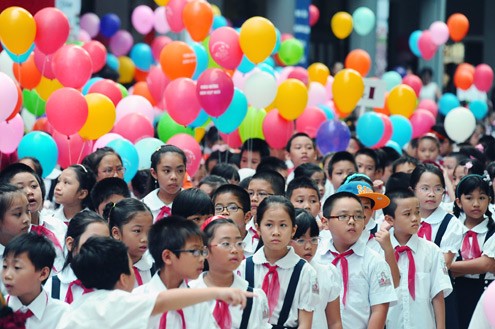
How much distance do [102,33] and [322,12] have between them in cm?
899

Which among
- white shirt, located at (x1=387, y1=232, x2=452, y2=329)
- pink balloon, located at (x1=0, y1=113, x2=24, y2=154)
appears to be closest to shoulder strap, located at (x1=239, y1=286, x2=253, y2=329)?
white shirt, located at (x1=387, y1=232, x2=452, y2=329)

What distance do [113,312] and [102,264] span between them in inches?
9.2

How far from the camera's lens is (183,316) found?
408cm

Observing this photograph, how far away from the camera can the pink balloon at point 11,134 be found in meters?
7.02

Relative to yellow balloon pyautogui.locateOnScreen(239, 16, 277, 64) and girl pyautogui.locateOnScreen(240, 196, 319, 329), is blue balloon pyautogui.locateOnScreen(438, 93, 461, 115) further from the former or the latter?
girl pyautogui.locateOnScreen(240, 196, 319, 329)

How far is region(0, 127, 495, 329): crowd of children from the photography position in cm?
400

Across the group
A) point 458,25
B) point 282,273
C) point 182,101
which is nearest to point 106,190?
point 282,273

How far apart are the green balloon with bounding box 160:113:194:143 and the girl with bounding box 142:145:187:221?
2.21m

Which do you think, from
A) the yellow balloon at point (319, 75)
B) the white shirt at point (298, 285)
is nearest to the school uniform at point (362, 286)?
the white shirt at point (298, 285)

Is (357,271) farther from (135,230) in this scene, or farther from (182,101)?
(182,101)

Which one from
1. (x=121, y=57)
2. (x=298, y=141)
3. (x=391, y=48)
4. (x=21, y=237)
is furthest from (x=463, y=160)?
(x=391, y=48)

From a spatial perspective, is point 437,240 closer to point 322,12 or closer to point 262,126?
point 262,126

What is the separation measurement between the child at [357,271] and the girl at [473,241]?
1.27m

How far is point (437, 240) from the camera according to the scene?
624cm
